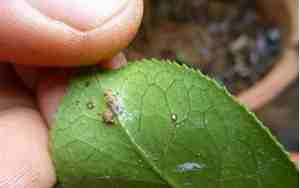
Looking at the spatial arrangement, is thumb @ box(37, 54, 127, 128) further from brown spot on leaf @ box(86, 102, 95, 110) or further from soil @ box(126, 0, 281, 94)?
soil @ box(126, 0, 281, 94)

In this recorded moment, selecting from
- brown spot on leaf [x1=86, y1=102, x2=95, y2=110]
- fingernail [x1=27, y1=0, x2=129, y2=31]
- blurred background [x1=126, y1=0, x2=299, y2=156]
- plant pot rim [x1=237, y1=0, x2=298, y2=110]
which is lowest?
brown spot on leaf [x1=86, y1=102, x2=95, y2=110]

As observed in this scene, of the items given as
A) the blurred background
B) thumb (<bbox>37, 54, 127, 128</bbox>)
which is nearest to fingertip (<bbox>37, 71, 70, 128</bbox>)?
thumb (<bbox>37, 54, 127, 128</bbox>)

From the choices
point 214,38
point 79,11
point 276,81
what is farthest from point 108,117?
point 214,38

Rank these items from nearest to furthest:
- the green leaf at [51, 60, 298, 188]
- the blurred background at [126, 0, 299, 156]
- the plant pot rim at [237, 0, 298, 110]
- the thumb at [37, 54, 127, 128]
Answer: the green leaf at [51, 60, 298, 188] → the thumb at [37, 54, 127, 128] → the plant pot rim at [237, 0, 298, 110] → the blurred background at [126, 0, 299, 156]

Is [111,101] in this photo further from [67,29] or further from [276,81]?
[276,81]

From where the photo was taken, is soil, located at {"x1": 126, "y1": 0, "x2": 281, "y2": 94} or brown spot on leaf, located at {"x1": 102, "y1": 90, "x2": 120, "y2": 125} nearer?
brown spot on leaf, located at {"x1": 102, "y1": 90, "x2": 120, "y2": 125}

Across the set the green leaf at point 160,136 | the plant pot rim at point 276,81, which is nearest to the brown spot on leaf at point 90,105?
the green leaf at point 160,136
